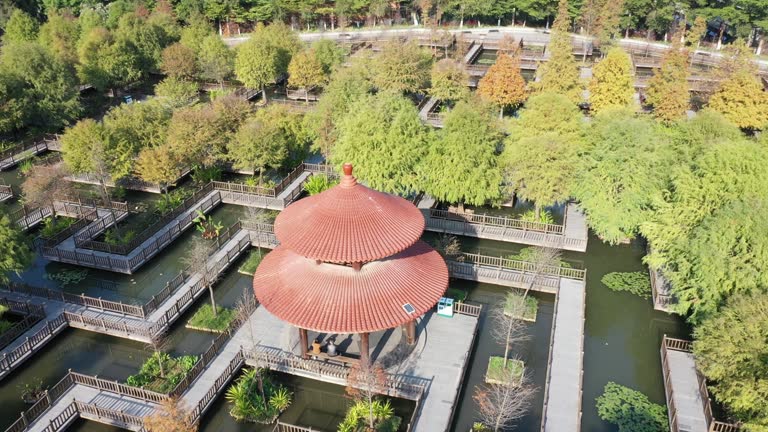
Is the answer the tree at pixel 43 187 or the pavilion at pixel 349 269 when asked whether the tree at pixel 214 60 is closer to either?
the tree at pixel 43 187

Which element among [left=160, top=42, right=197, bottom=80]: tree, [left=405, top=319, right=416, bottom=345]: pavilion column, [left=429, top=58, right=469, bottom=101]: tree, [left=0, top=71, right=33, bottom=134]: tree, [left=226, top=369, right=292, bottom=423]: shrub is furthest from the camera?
[left=160, top=42, right=197, bottom=80]: tree

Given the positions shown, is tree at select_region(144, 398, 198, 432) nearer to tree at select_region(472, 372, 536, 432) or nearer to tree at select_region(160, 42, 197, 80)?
tree at select_region(472, 372, 536, 432)

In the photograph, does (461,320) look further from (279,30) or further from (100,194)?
(279,30)

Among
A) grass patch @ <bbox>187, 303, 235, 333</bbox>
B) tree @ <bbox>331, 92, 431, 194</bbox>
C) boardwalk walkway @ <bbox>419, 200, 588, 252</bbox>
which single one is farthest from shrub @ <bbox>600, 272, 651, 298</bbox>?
grass patch @ <bbox>187, 303, 235, 333</bbox>

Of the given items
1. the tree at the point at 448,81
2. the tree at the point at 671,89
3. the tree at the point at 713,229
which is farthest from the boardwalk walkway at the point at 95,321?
the tree at the point at 671,89

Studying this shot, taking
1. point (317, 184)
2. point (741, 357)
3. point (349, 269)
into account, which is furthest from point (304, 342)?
point (741, 357)

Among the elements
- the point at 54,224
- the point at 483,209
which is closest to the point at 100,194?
the point at 54,224

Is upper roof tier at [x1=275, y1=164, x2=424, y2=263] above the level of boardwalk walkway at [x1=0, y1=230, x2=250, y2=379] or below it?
above
